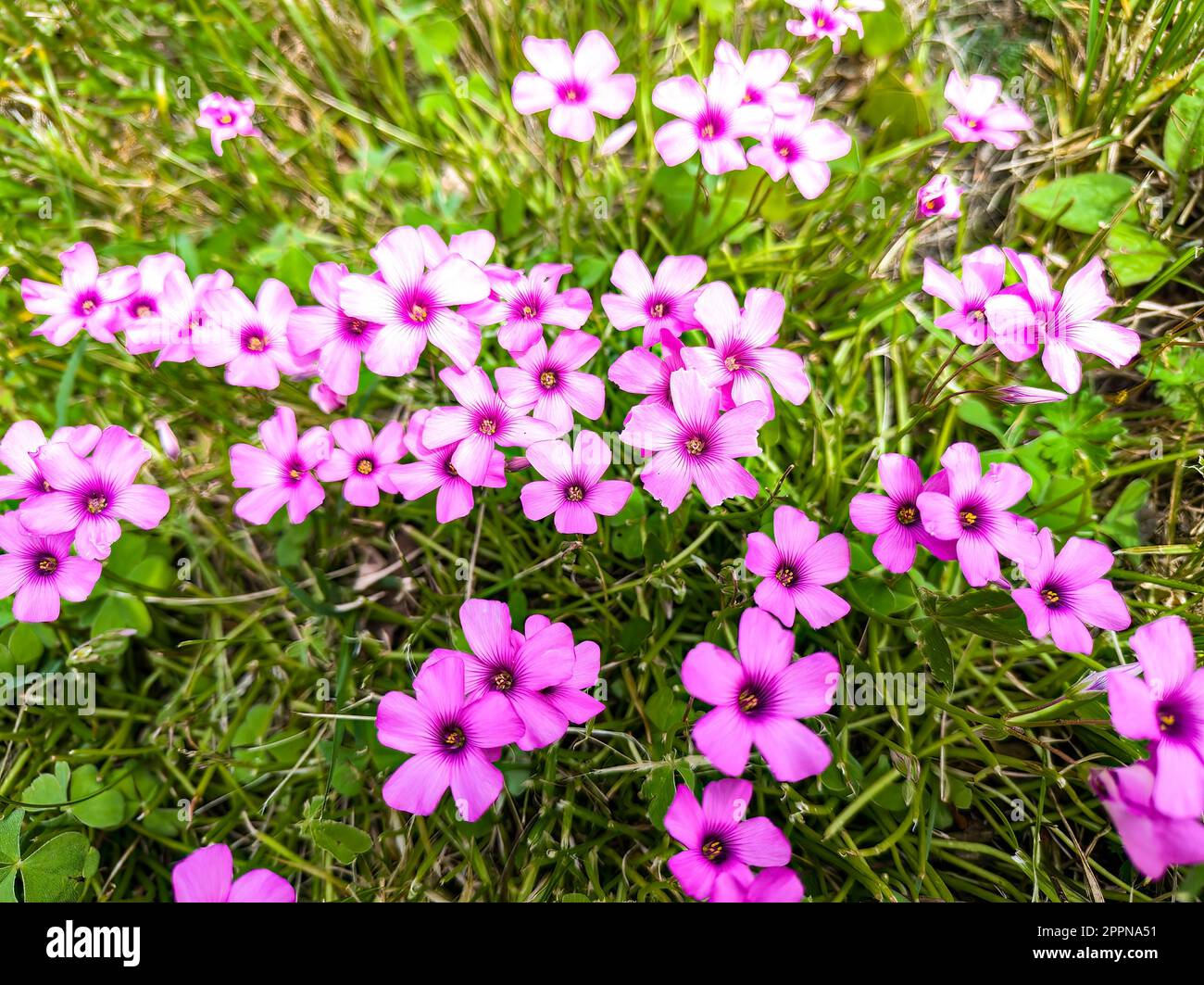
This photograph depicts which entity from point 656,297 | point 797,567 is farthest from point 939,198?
point 797,567

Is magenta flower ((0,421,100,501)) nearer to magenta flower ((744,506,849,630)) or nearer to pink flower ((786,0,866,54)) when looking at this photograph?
magenta flower ((744,506,849,630))

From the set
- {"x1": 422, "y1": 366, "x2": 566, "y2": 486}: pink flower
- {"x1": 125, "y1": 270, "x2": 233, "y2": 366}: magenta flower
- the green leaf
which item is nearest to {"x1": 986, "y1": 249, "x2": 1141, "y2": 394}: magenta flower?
the green leaf

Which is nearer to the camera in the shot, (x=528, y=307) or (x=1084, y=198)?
(x=528, y=307)

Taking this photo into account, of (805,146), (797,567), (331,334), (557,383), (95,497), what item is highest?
(805,146)

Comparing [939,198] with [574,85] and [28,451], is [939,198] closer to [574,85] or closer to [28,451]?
[574,85]

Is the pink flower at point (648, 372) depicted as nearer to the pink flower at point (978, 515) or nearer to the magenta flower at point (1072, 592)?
the pink flower at point (978, 515)

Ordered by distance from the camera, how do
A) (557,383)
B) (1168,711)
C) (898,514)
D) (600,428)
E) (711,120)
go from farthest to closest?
(600,428) → (711,120) → (557,383) → (898,514) → (1168,711)

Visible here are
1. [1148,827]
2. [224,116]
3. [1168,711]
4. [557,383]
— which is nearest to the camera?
[1148,827]
